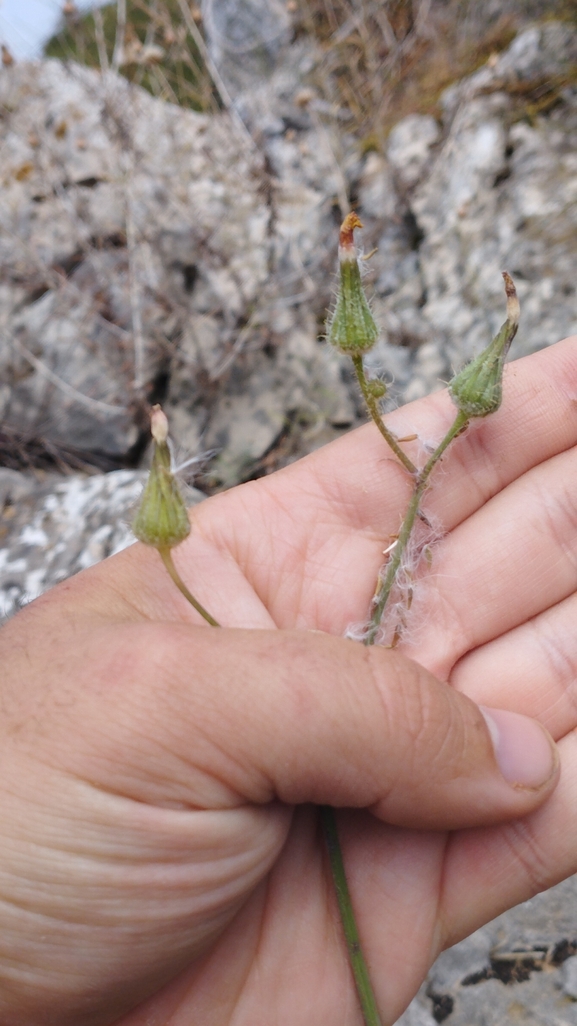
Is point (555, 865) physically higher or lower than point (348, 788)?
lower

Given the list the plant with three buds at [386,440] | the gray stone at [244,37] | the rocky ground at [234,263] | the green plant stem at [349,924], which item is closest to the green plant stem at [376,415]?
the plant with three buds at [386,440]

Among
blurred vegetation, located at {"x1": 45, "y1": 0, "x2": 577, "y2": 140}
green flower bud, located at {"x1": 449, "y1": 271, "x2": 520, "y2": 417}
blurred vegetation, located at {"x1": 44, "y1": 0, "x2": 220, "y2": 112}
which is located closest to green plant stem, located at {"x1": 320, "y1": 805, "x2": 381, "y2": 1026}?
green flower bud, located at {"x1": 449, "y1": 271, "x2": 520, "y2": 417}

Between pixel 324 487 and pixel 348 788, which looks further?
pixel 324 487

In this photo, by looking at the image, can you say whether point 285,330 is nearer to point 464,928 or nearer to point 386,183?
point 386,183

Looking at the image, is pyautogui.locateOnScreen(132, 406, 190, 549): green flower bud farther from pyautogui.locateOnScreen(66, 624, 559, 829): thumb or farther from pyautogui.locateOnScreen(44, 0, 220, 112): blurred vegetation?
pyautogui.locateOnScreen(44, 0, 220, 112): blurred vegetation

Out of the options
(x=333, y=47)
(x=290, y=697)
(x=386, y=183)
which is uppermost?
(x=333, y=47)

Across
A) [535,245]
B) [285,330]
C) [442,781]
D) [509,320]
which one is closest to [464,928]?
[442,781]
